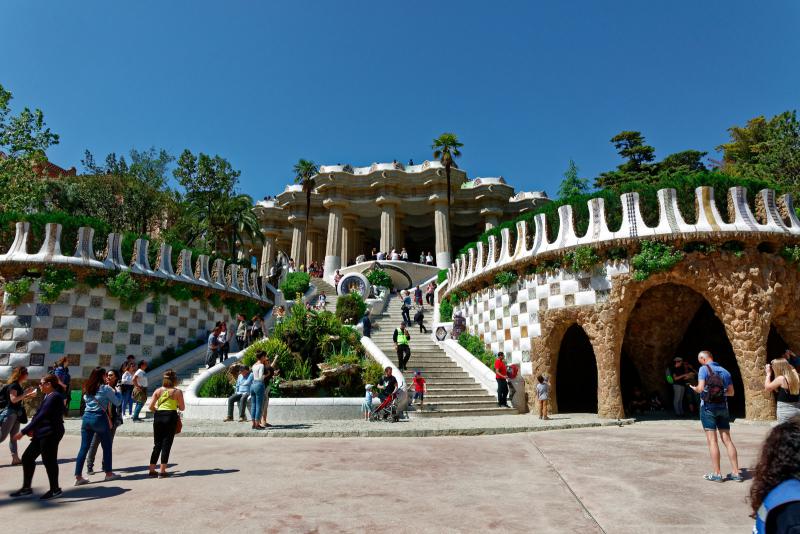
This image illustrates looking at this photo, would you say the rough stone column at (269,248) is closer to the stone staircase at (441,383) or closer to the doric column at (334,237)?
the doric column at (334,237)

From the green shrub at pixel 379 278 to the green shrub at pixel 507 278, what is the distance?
57.1 feet

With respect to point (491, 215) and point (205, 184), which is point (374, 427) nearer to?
point (205, 184)

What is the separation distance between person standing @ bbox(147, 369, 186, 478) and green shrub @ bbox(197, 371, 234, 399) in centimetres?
811

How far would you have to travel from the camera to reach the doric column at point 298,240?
49.0 meters

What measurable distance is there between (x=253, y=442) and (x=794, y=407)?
8669 millimetres

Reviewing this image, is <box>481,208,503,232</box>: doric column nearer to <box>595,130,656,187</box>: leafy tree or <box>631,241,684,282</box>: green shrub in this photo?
<box>595,130,656,187</box>: leafy tree

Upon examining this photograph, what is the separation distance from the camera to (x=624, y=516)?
188 inches

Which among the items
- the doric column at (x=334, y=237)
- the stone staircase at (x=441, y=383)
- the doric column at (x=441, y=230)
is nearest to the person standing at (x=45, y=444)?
the stone staircase at (x=441, y=383)

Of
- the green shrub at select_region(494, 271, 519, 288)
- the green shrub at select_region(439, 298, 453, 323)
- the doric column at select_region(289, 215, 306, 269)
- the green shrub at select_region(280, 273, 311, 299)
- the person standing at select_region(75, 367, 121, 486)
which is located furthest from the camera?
the doric column at select_region(289, 215, 306, 269)

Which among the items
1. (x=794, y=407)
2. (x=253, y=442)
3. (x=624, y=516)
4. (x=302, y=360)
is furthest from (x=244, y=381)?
(x=794, y=407)

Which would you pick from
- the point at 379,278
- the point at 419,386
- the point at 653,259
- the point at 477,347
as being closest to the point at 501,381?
A: the point at 419,386

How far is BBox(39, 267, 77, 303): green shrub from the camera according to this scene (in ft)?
50.9

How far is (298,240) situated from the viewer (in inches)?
→ 1956

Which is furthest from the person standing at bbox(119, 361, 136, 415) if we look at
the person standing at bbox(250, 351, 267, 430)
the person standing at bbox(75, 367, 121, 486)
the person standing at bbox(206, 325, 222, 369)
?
the person standing at bbox(75, 367, 121, 486)
